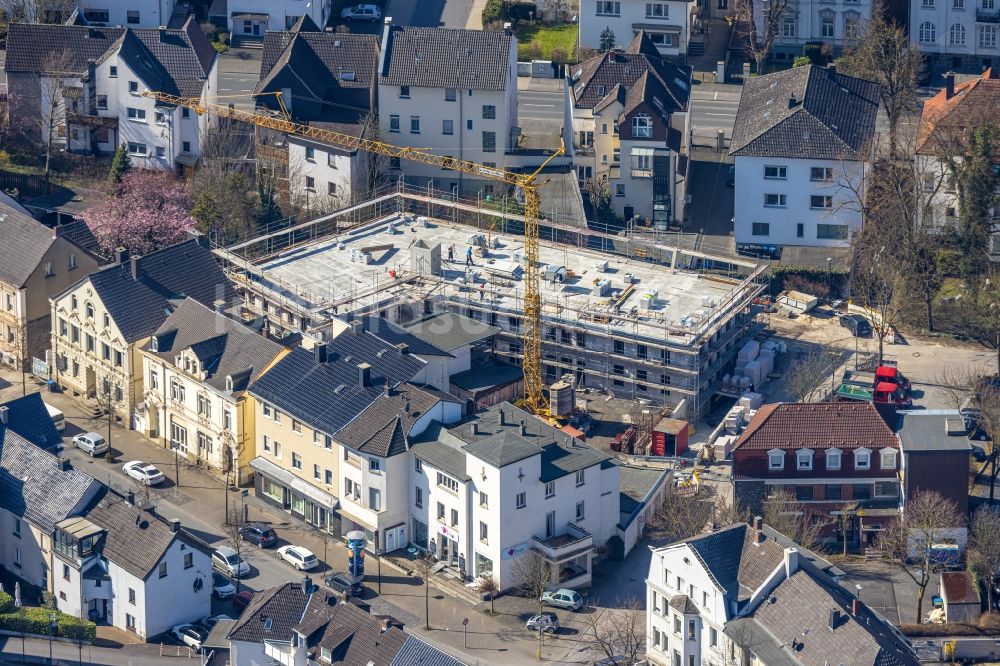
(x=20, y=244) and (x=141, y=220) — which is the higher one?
(x=141, y=220)

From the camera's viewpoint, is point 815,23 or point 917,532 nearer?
point 917,532

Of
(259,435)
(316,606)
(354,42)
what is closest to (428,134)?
(354,42)

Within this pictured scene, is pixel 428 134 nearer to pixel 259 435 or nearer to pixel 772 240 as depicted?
pixel 772 240

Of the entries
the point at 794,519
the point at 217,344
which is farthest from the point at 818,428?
the point at 217,344

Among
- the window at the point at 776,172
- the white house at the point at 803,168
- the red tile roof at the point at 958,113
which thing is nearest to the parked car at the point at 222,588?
the white house at the point at 803,168

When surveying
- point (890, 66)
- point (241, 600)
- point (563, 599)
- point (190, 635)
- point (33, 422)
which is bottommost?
point (190, 635)

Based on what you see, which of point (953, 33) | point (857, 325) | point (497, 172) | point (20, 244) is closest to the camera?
point (20, 244)

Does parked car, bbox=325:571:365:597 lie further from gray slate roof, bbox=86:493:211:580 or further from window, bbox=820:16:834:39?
window, bbox=820:16:834:39

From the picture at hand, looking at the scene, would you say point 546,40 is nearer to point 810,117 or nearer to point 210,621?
point 810,117
